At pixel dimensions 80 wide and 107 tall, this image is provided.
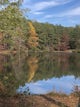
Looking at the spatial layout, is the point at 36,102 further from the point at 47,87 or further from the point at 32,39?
the point at 32,39

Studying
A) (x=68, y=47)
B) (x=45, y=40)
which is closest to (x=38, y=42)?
(x=45, y=40)

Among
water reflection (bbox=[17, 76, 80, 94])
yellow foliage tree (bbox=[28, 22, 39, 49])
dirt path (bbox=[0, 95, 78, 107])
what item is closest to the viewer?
dirt path (bbox=[0, 95, 78, 107])

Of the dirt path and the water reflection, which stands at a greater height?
the dirt path

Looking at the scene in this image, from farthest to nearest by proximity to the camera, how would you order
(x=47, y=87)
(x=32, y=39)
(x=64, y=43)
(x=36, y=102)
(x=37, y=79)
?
(x=64, y=43) < (x=32, y=39) < (x=37, y=79) < (x=47, y=87) < (x=36, y=102)

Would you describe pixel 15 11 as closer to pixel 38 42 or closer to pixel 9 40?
pixel 9 40

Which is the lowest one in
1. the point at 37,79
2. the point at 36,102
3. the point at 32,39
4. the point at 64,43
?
the point at 37,79

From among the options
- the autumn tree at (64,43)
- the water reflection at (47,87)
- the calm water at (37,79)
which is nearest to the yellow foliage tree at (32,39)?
the autumn tree at (64,43)

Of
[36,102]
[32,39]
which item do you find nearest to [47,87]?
[36,102]

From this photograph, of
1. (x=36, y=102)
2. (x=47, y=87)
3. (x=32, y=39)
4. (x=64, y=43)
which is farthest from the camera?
(x=64, y=43)

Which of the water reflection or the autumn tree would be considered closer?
the water reflection

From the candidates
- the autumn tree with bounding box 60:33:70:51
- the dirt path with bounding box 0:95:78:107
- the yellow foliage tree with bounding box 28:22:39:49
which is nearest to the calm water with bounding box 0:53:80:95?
the dirt path with bounding box 0:95:78:107

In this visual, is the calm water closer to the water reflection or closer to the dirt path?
the water reflection

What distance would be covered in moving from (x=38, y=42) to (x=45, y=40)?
13.7 ft

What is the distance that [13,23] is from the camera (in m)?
16.3
